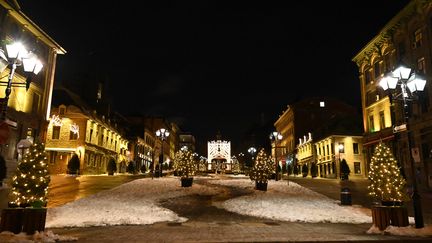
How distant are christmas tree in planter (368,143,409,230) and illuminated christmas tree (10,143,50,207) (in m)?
9.99

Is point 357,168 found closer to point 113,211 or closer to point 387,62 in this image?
point 387,62

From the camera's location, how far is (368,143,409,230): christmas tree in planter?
34.0 ft

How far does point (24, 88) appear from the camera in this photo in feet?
122

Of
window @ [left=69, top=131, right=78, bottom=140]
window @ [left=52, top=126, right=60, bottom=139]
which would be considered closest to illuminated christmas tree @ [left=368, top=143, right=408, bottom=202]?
window @ [left=69, top=131, right=78, bottom=140]

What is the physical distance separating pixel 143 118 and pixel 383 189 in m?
88.1

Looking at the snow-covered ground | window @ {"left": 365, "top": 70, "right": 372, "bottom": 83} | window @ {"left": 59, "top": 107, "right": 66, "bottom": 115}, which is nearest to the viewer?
the snow-covered ground

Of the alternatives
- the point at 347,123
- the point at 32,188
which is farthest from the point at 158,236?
the point at 347,123

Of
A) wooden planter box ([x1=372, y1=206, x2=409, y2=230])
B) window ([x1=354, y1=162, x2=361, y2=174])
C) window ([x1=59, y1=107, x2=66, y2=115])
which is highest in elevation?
window ([x1=59, y1=107, x2=66, y2=115])

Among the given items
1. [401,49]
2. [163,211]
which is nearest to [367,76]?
[401,49]

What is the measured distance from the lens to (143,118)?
94.9 m

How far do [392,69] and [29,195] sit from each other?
3894 centimetres

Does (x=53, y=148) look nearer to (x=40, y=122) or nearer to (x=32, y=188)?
(x=40, y=122)

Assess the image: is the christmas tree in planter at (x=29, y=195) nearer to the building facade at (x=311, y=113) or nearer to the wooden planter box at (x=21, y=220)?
the wooden planter box at (x=21, y=220)

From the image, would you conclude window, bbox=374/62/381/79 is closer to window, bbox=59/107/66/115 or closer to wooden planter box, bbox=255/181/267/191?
wooden planter box, bbox=255/181/267/191
